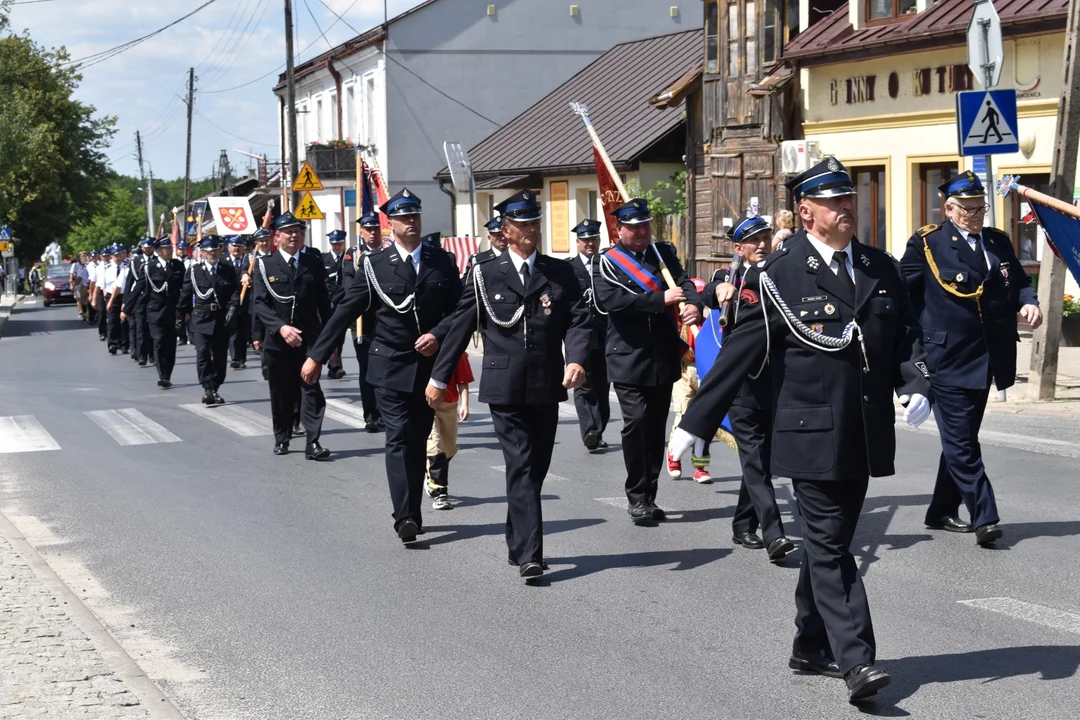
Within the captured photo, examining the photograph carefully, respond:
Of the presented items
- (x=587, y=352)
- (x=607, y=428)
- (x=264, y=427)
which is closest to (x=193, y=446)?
(x=264, y=427)

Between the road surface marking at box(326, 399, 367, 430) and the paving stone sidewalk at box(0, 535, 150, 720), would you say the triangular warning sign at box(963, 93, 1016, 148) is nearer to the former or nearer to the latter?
the road surface marking at box(326, 399, 367, 430)

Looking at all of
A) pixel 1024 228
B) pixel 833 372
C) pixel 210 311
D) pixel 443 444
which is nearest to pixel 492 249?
pixel 443 444

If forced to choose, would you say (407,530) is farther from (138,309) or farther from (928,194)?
(928,194)

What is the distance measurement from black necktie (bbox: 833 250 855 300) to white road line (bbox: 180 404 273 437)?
9.68m

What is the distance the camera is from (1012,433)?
43.4 ft

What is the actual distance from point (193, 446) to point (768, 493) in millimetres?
6981

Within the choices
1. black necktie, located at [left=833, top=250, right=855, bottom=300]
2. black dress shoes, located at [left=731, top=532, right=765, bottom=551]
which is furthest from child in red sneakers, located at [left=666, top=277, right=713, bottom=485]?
black necktie, located at [left=833, top=250, right=855, bottom=300]

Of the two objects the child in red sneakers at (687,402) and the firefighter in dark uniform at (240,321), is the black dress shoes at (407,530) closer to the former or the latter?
the child in red sneakers at (687,402)

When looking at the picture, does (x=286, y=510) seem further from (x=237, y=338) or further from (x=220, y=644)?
(x=237, y=338)

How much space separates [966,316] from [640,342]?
6.28 ft

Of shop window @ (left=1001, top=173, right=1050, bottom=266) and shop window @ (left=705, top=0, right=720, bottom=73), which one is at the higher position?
shop window @ (left=705, top=0, right=720, bottom=73)

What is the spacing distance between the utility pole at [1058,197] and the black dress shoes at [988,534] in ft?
24.4

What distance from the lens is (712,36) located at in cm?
2884

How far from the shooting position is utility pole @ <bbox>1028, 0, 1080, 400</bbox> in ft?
50.1
